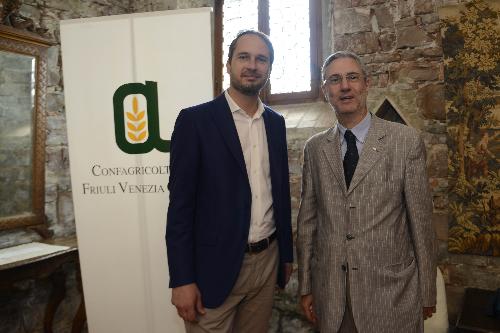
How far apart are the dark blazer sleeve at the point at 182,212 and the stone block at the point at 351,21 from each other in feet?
6.56

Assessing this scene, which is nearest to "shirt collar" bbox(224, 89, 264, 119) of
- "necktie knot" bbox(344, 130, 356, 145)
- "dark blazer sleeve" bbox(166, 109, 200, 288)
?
"dark blazer sleeve" bbox(166, 109, 200, 288)

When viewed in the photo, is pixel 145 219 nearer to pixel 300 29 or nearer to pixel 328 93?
pixel 328 93

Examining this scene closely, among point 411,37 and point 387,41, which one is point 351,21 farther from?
point 411,37

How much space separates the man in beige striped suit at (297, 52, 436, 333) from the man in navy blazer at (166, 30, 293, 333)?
0.23m

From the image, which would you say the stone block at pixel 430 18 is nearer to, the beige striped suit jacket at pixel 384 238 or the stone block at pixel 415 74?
the stone block at pixel 415 74

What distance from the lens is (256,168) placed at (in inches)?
59.2

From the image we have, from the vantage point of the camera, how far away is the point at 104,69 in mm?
1962

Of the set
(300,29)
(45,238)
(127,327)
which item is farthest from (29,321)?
(300,29)

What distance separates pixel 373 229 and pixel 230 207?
0.50m

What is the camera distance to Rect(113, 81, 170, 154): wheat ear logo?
1.92 m

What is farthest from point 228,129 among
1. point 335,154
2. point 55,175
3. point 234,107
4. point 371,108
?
point 55,175

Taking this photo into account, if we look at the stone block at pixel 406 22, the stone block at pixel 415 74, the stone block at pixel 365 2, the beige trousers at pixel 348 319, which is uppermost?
the stone block at pixel 365 2

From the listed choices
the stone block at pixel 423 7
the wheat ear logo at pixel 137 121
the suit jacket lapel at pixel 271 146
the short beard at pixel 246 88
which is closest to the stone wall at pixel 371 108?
the stone block at pixel 423 7

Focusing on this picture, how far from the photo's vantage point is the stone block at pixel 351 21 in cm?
287
